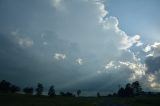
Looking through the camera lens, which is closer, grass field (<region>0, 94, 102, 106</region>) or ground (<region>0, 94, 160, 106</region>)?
ground (<region>0, 94, 160, 106</region>)

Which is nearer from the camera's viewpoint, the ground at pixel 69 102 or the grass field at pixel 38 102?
the ground at pixel 69 102

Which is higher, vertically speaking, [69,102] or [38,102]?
[69,102]

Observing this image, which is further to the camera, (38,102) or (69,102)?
(69,102)
